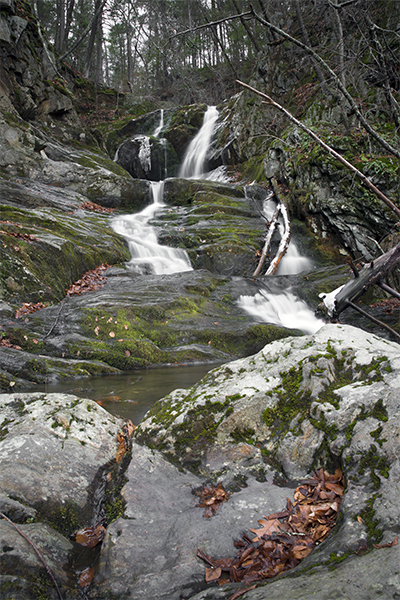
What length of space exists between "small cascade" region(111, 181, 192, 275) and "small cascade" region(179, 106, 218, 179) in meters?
8.66

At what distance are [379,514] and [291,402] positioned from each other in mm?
916

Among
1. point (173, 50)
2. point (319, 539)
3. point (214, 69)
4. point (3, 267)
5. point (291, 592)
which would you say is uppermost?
point (214, 69)

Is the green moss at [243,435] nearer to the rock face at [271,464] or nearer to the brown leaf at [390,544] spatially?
the rock face at [271,464]

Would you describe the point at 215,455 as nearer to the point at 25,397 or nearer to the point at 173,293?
the point at 25,397

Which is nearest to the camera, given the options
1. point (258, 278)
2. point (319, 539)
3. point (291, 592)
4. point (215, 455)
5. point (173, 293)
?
point (291, 592)

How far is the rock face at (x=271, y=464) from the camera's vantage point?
4.26ft

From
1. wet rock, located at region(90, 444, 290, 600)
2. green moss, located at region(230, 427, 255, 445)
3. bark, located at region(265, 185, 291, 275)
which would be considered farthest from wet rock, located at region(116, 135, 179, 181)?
wet rock, located at region(90, 444, 290, 600)

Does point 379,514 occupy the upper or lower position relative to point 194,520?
upper

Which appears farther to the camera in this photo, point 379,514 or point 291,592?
point 379,514

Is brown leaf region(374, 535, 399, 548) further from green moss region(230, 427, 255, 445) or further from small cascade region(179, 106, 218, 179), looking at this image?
small cascade region(179, 106, 218, 179)

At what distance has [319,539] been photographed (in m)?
1.51

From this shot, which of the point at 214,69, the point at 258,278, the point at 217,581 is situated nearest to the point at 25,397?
the point at 217,581

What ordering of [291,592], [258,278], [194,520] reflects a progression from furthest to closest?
1. [258,278]
2. [194,520]
3. [291,592]

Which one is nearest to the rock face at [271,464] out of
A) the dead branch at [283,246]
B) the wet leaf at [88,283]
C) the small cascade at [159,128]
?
the wet leaf at [88,283]
